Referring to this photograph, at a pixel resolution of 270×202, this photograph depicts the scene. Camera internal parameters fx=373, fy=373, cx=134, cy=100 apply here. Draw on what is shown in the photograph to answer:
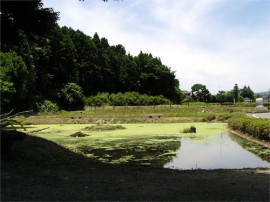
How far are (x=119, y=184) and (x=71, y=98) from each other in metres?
60.4

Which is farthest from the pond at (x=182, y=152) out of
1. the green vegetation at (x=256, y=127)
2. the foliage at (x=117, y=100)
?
the foliage at (x=117, y=100)

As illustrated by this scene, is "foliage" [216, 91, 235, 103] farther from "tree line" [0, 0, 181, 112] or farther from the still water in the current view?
the still water

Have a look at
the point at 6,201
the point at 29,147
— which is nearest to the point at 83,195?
the point at 6,201

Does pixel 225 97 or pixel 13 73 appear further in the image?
pixel 225 97

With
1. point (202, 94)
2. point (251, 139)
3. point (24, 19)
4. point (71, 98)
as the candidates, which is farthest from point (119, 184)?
point (202, 94)

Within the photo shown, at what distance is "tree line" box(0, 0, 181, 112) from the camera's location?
1455cm

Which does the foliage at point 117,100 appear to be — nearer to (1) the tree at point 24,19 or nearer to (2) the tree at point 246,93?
(1) the tree at point 24,19

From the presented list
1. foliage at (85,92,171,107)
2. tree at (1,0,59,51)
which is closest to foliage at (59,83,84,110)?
foliage at (85,92,171,107)

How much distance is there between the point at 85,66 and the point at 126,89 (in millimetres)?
13641

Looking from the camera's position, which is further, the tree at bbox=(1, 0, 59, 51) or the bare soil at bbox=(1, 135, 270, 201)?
the tree at bbox=(1, 0, 59, 51)

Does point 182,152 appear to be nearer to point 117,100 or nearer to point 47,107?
point 47,107

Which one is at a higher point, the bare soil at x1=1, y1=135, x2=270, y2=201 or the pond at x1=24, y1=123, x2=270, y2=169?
the bare soil at x1=1, y1=135, x2=270, y2=201

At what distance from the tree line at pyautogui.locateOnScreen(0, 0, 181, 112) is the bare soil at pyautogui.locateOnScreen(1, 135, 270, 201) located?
5.34 m

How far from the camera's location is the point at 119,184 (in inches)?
338
